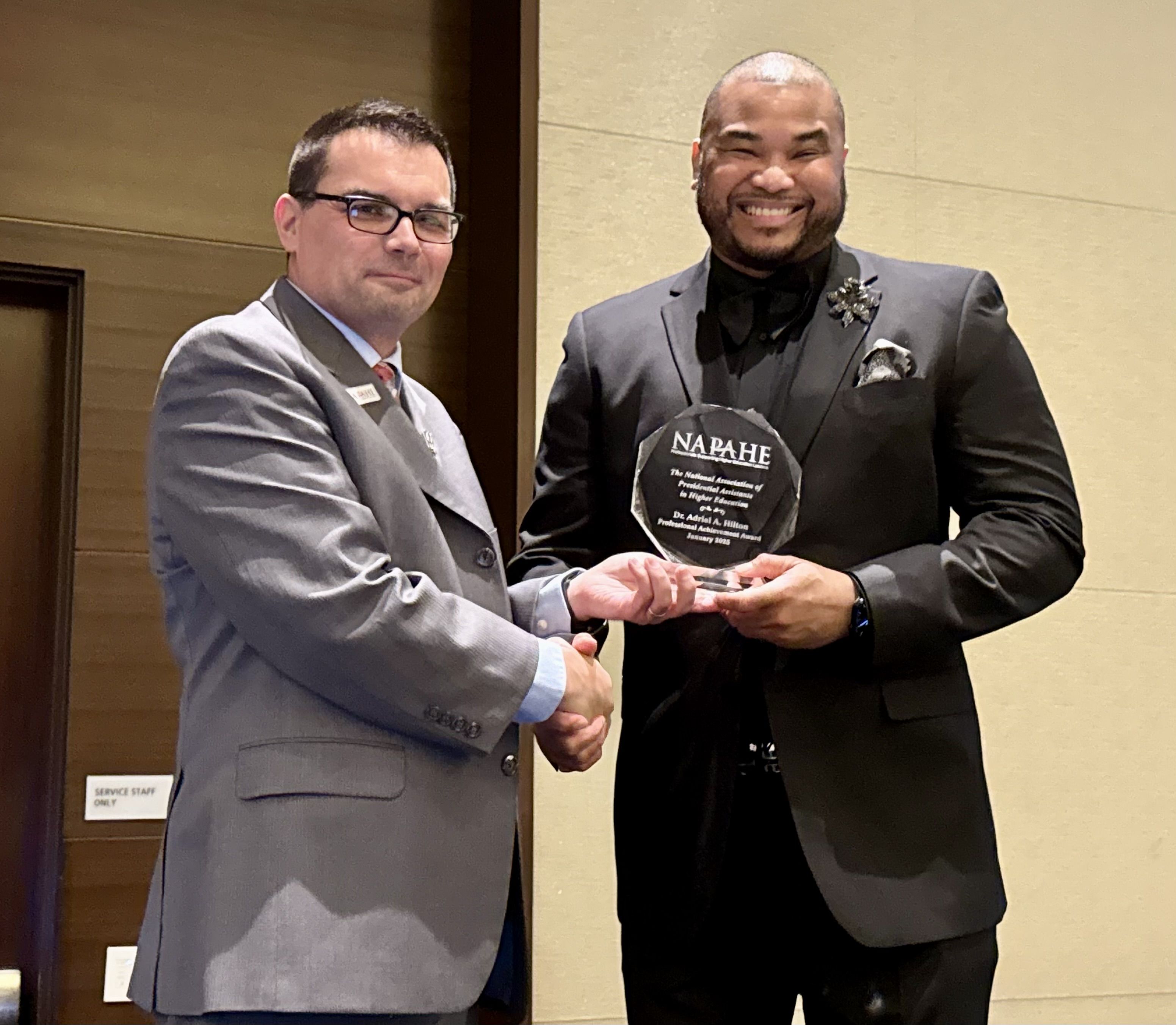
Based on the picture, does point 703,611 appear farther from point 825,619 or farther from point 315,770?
point 315,770

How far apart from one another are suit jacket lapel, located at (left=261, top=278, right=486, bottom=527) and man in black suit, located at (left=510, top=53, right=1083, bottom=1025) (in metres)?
0.24

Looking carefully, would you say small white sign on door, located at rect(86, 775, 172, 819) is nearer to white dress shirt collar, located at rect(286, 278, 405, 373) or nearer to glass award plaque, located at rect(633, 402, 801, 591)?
white dress shirt collar, located at rect(286, 278, 405, 373)

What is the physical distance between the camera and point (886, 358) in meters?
1.84

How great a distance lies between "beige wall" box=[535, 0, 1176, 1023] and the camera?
3.32 meters

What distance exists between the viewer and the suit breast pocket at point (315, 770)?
1.52 m

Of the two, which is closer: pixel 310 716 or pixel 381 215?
pixel 310 716

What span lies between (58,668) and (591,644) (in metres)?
1.65

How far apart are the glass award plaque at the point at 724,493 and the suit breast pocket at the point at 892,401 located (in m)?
0.11

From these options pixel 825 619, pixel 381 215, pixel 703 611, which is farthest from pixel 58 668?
pixel 825 619

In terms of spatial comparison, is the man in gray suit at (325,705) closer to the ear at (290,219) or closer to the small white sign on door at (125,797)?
the ear at (290,219)

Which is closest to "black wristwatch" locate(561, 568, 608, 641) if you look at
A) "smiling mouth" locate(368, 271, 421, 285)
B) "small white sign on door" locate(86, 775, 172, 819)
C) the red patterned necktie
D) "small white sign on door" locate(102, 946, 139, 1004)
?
the red patterned necktie

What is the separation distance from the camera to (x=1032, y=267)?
3.69m

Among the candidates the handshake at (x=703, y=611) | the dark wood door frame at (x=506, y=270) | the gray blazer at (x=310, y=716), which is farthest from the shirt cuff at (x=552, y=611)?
the dark wood door frame at (x=506, y=270)

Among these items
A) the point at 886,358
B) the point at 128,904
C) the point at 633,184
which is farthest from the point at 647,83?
the point at 128,904
